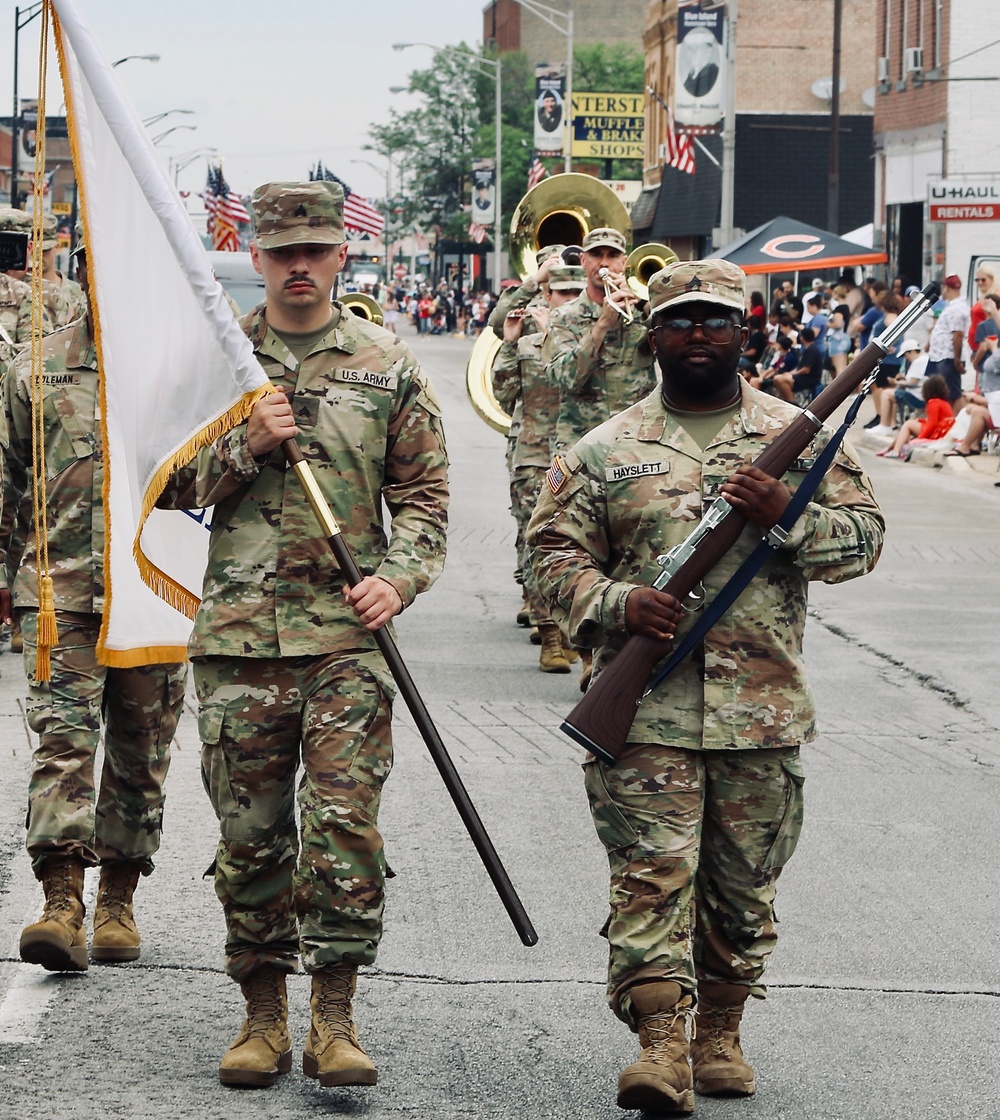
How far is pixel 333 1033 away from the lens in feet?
16.0

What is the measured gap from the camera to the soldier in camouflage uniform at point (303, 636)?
4.90m

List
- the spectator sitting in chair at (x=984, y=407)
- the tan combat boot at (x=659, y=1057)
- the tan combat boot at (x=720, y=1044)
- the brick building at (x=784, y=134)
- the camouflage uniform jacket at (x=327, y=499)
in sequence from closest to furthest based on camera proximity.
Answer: the tan combat boot at (x=659, y=1057) → the tan combat boot at (x=720, y=1044) → the camouflage uniform jacket at (x=327, y=499) → the spectator sitting in chair at (x=984, y=407) → the brick building at (x=784, y=134)

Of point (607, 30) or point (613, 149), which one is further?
point (607, 30)

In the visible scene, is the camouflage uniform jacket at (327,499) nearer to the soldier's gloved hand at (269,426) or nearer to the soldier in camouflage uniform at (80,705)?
the soldier's gloved hand at (269,426)

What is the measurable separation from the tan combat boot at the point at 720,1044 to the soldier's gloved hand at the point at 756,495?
113 centimetres

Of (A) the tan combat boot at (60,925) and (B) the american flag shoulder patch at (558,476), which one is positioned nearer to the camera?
(B) the american flag shoulder patch at (558,476)

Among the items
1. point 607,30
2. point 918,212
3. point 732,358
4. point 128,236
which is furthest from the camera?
point 607,30

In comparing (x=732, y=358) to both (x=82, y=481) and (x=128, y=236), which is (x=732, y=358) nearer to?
(x=128, y=236)

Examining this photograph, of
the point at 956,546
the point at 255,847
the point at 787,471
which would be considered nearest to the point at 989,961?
the point at 787,471

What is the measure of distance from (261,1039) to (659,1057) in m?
0.99

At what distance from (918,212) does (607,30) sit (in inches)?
3002

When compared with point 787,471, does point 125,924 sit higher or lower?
lower

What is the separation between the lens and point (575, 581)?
4887 mm

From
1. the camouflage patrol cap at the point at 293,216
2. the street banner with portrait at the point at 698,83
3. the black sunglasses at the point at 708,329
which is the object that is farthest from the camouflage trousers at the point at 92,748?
the street banner with portrait at the point at 698,83
